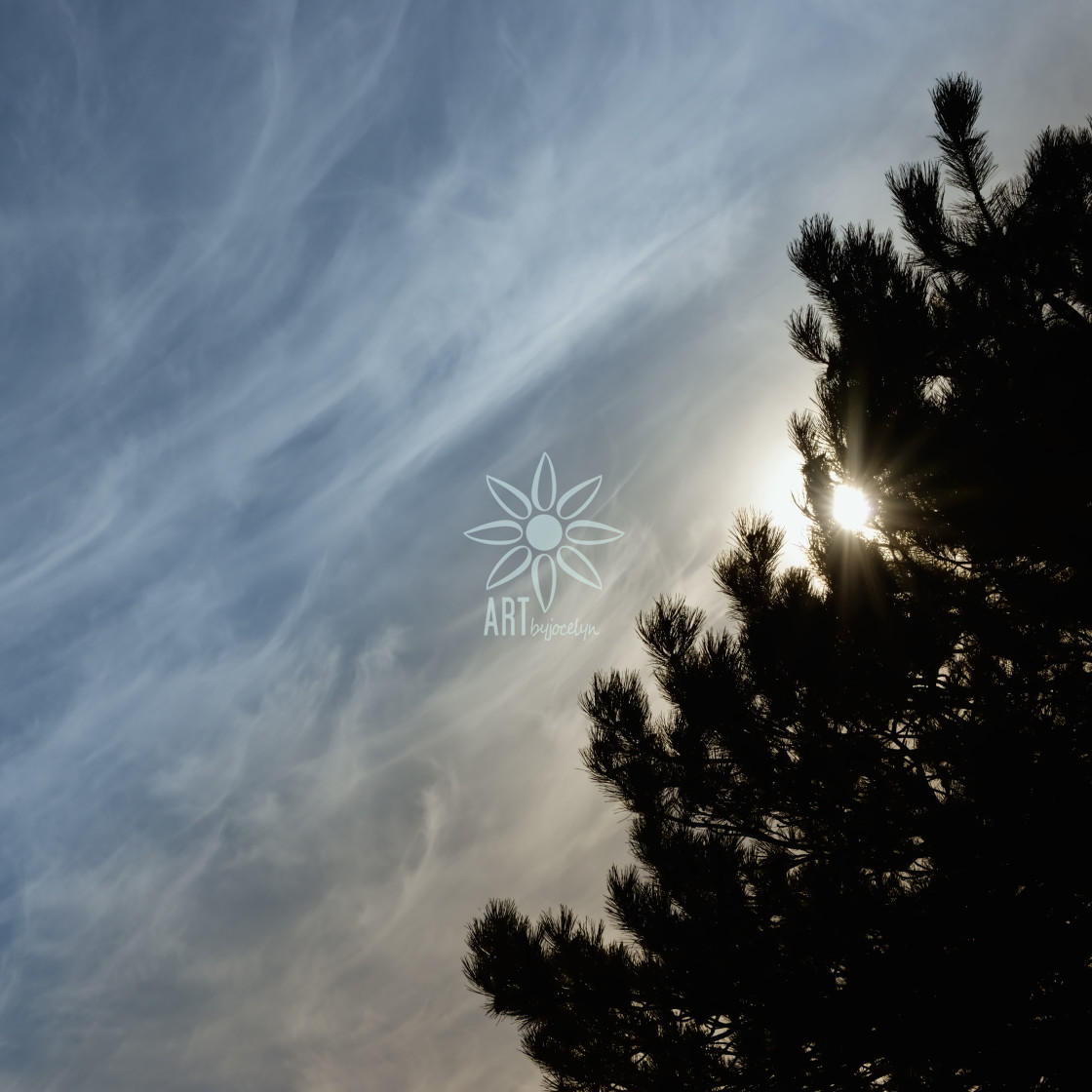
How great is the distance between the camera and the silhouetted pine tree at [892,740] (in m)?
3.63

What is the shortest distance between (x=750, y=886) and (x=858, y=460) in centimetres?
250

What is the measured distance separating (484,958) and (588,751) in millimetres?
1375

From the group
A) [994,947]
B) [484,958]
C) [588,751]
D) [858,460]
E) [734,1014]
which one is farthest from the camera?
[588,751]

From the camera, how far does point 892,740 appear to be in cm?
437

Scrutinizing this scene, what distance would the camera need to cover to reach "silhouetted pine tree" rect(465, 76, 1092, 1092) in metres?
3.63

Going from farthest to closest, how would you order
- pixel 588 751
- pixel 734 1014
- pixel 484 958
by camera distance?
pixel 588 751, pixel 484 958, pixel 734 1014

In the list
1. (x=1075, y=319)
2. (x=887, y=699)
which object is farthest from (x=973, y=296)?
(x=887, y=699)

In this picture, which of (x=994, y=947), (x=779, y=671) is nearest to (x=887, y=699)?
(x=779, y=671)

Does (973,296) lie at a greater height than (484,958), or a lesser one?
greater

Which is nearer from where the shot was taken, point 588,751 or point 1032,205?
point 1032,205

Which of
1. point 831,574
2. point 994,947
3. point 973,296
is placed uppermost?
point 973,296

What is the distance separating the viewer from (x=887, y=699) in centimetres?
428

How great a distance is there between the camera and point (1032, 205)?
176 inches

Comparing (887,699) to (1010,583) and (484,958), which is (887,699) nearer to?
(1010,583)
